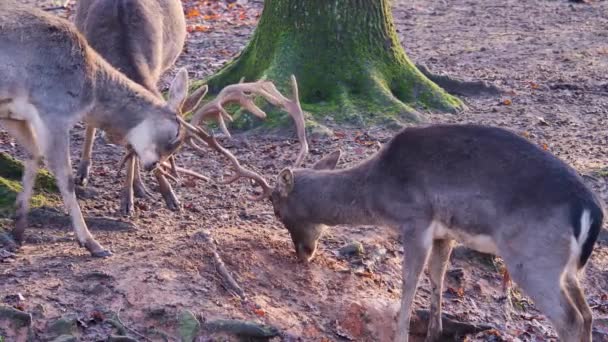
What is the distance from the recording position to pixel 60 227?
7.71 meters

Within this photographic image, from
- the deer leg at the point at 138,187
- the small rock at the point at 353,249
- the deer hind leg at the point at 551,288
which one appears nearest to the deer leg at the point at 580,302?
the deer hind leg at the point at 551,288

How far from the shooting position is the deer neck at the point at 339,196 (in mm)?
7344

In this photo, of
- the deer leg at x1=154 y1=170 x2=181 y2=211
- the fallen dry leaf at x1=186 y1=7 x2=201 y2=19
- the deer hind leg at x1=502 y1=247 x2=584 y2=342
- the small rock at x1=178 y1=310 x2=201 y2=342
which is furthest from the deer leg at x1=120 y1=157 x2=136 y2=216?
the fallen dry leaf at x1=186 y1=7 x2=201 y2=19

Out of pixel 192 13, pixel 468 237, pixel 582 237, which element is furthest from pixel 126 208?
pixel 192 13

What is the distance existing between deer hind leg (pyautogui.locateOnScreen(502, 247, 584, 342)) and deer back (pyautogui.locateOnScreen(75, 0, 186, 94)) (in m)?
3.33

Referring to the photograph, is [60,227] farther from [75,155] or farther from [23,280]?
[75,155]

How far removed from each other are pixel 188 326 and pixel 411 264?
4.86 feet

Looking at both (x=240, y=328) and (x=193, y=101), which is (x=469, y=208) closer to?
(x=240, y=328)

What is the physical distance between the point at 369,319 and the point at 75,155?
346 centimetres

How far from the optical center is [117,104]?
303 inches

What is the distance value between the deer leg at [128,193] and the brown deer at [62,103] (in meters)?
0.48

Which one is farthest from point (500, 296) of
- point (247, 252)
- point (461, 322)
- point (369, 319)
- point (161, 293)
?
point (161, 293)

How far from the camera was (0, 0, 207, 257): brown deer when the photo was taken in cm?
722

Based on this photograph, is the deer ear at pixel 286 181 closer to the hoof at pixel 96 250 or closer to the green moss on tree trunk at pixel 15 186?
the hoof at pixel 96 250
